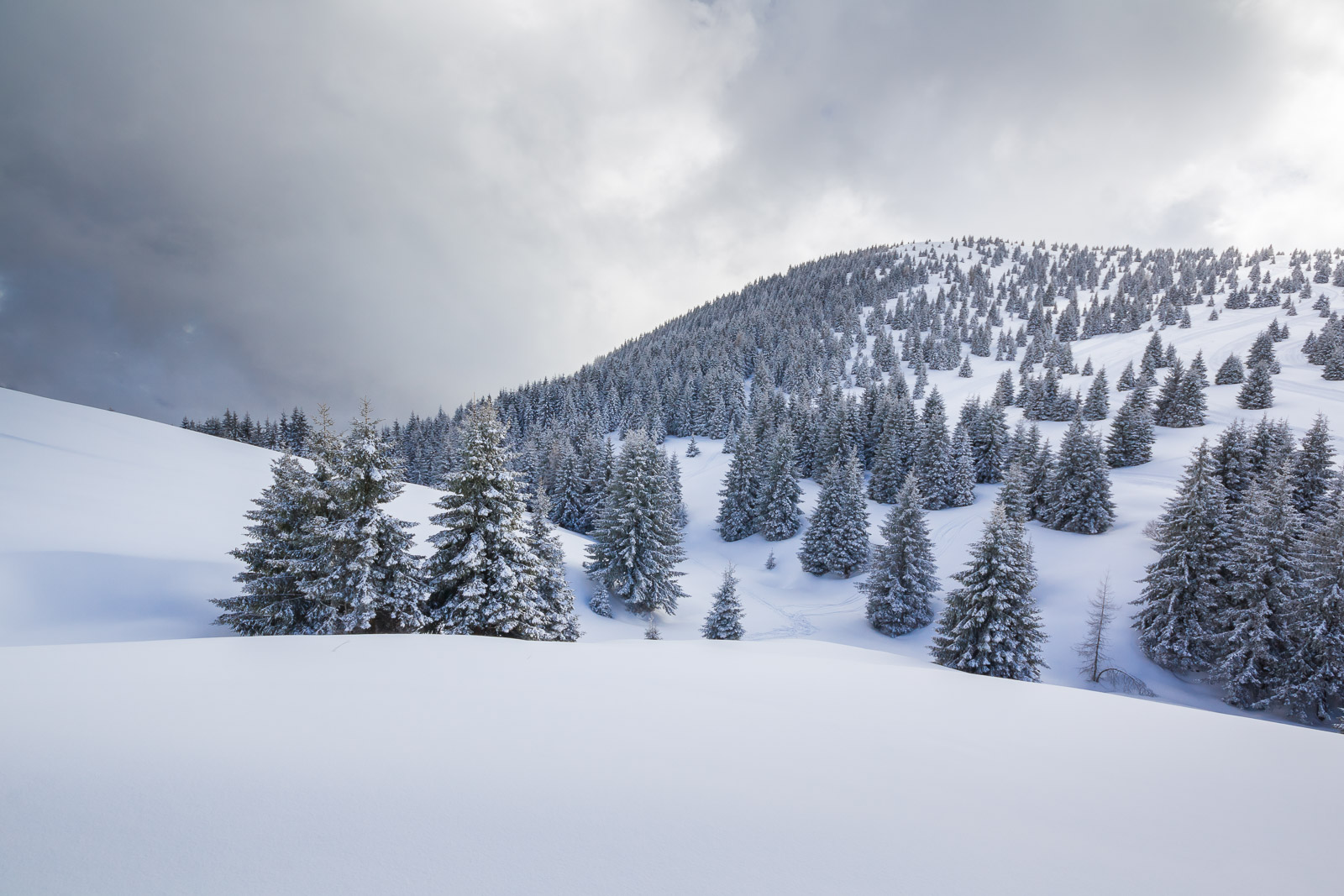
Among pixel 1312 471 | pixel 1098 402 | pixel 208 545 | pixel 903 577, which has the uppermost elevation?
pixel 1098 402

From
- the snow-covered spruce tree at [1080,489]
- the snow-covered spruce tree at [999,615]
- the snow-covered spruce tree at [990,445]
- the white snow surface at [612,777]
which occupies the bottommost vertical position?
the snow-covered spruce tree at [999,615]

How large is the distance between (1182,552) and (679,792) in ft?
105

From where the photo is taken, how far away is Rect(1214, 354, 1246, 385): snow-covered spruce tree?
58531 mm

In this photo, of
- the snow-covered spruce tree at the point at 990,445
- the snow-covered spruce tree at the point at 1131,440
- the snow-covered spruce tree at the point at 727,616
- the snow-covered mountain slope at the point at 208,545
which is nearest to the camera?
the snow-covered mountain slope at the point at 208,545

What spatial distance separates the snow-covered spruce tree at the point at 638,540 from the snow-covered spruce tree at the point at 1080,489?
28646 mm

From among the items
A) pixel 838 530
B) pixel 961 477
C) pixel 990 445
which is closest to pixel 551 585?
pixel 838 530

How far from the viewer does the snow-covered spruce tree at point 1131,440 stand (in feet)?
143

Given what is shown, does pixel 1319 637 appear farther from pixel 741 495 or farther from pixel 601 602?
pixel 741 495

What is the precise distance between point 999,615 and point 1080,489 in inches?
883

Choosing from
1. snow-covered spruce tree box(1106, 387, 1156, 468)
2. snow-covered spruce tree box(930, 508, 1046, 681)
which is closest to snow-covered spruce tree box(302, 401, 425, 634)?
snow-covered spruce tree box(930, 508, 1046, 681)

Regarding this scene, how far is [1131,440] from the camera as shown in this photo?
144 feet

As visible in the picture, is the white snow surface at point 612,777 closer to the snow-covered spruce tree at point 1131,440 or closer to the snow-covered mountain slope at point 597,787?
the snow-covered mountain slope at point 597,787

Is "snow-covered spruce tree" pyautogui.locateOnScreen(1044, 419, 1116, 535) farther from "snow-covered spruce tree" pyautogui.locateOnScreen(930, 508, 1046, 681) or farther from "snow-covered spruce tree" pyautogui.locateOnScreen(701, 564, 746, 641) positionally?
"snow-covered spruce tree" pyautogui.locateOnScreen(701, 564, 746, 641)

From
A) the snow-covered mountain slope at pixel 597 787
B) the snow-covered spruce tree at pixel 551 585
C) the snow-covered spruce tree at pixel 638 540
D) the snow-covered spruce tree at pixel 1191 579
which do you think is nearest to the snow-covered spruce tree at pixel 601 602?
the snow-covered spruce tree at pixel 638 540
